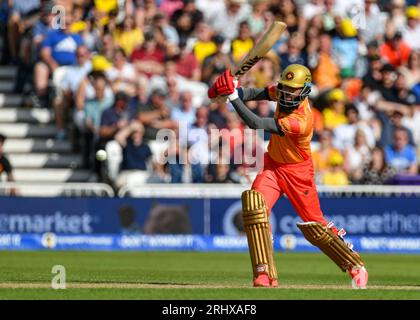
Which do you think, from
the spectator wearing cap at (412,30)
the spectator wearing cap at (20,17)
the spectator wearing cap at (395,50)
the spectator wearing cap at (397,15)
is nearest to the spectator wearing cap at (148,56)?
the spectator wearing cap at (20,17)

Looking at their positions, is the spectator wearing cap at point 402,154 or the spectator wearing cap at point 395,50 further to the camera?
the spectator wearing cap at point 395,50

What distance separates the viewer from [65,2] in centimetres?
2377

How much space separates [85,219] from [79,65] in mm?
3560

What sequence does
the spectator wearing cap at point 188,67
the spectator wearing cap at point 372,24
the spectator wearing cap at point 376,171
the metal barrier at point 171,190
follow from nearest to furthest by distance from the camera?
the metal barrier at point 171,190
the spectator wearing cap at point 376,171
the spectator wearing cap at point 188,67
the spectator wearing cap at point 372,24

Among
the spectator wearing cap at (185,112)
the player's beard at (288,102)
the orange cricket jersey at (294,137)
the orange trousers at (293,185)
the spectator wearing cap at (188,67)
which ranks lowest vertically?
the orange trousers at (293,185)

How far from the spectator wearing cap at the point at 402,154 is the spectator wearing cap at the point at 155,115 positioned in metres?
3.89

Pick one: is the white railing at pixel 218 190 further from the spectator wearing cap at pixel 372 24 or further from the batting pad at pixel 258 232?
the batting pad at pixel 258 232

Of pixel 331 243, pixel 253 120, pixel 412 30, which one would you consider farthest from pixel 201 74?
pixel 253 120

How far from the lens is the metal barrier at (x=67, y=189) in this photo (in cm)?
2116

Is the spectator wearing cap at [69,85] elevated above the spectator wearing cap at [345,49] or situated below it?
below

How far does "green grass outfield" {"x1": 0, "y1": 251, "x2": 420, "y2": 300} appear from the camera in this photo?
11711 millimetres

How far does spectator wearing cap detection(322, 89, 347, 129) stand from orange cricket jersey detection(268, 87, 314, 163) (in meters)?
10.4
